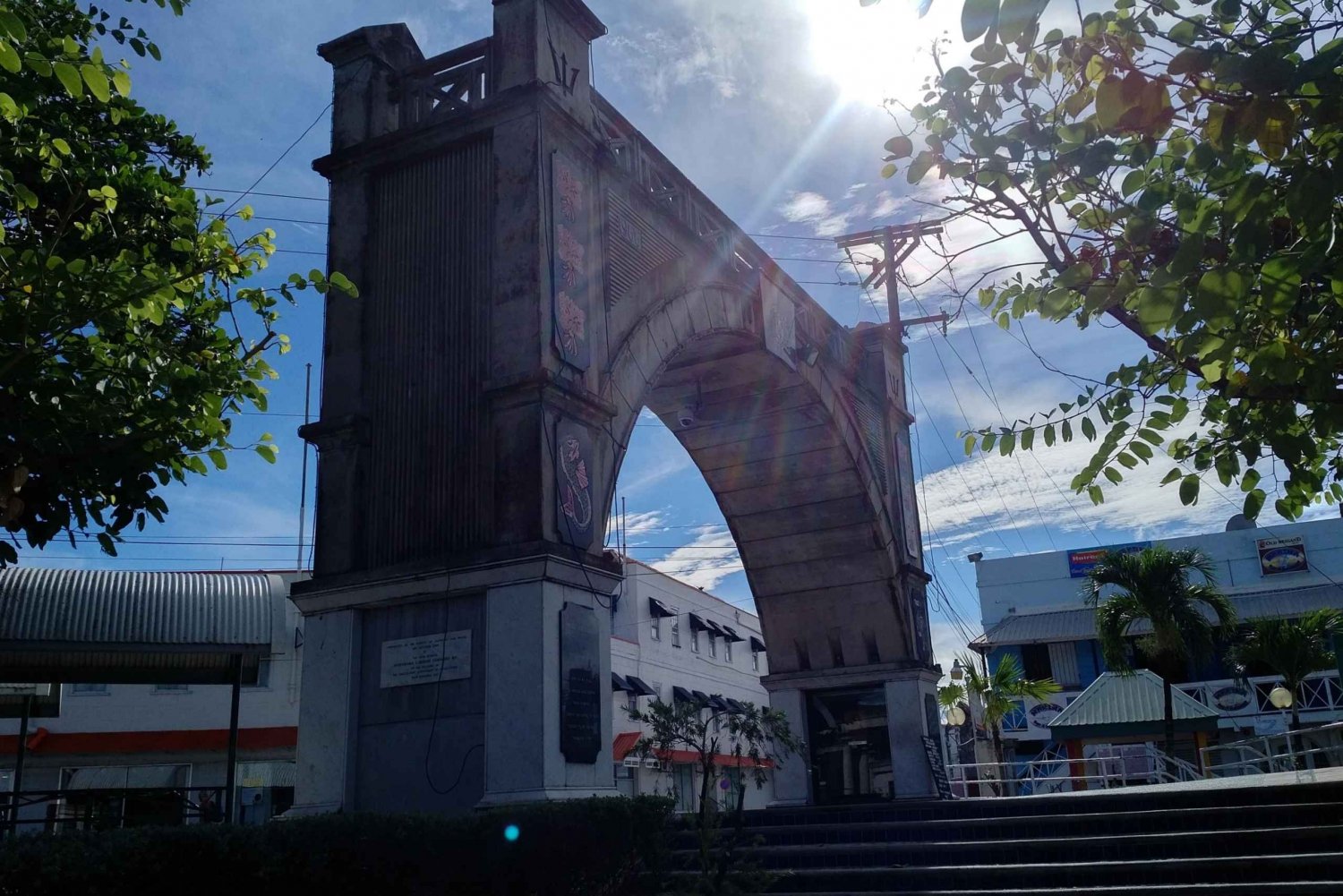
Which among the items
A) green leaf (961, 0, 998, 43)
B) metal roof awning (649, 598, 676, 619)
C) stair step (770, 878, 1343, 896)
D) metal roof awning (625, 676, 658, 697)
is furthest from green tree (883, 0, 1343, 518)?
metal roof awning (649, 598, 676, 619)

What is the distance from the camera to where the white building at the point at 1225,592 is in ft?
105

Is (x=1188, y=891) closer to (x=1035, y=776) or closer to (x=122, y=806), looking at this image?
(x=122, y=806)

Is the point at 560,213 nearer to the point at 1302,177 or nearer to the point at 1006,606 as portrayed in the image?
the point at 1302,177

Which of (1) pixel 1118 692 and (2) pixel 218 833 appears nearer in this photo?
(2) pixel 218 833

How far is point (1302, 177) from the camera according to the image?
13.4 ft

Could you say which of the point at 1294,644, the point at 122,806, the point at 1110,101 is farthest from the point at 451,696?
the point at 1294,644

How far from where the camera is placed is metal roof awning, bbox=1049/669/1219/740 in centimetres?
2373

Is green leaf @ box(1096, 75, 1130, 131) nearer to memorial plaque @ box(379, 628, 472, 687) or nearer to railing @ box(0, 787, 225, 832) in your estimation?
memorial plaque @ box(379, 628, 472, 687)

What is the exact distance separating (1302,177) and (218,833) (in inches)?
270

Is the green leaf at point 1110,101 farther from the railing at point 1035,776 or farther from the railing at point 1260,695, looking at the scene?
the railing at point 1260,695

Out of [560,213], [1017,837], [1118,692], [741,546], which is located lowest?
[1017,837]

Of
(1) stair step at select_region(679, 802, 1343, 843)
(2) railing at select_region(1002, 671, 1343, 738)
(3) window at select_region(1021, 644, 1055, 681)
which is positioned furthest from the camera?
(3) window at select_region(1021, 644, 1055, 681)

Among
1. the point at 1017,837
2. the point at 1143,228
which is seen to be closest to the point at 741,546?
the point at 1017,837

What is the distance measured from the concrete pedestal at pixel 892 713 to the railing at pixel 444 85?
1124 cm
